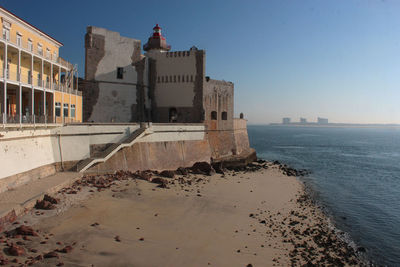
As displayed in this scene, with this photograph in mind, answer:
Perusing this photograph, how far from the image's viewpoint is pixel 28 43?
19.1m

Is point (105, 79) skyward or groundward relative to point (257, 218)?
skyward

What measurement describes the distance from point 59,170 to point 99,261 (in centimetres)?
1063

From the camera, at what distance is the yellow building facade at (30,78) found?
15.9 m

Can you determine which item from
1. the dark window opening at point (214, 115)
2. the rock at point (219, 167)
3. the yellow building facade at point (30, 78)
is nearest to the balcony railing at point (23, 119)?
the yellow building facade at point (30, 78)

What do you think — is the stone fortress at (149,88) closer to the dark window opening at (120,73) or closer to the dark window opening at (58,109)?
the dark window opening at (120,73)

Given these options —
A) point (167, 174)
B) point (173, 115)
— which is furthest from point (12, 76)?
point (173, 115)

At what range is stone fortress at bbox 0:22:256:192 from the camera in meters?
18.8

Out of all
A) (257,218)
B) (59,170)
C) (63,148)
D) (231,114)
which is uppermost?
(231,114)

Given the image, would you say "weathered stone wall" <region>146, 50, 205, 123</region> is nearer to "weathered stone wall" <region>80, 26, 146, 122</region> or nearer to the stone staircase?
"weathered stone wall" <region>80, 26, 146, 122</region>

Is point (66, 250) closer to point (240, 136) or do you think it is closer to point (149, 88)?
point (149, 88)

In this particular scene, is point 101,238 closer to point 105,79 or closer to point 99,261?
point 99,261

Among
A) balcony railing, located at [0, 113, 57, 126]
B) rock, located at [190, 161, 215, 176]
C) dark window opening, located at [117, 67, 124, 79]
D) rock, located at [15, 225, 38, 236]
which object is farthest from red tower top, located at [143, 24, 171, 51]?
rock, located at [15, 225, 38, 236]

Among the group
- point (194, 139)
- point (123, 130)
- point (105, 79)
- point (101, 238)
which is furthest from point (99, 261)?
point (105, 79)

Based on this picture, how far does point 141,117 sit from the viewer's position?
28453 mm
